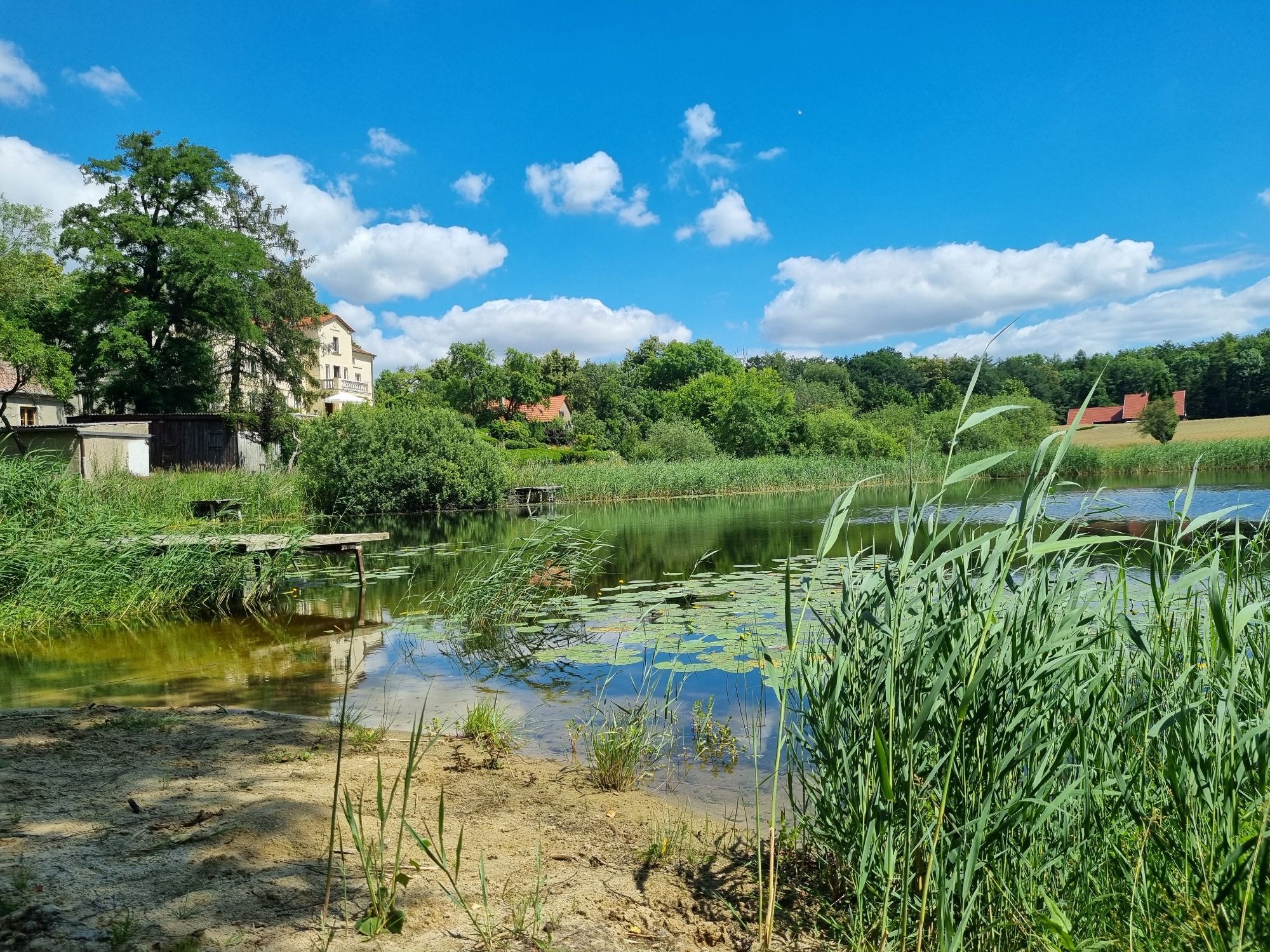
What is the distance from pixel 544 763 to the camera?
5.27 meters

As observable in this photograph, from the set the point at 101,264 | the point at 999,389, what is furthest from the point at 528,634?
the point at 999,389

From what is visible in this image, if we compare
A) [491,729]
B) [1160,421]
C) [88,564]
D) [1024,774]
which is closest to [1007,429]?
[1160,421]

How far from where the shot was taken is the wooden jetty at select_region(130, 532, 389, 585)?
37.6 feet

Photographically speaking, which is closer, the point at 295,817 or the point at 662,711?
the point at 295,817

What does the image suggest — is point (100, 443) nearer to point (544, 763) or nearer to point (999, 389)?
point (544, 763)

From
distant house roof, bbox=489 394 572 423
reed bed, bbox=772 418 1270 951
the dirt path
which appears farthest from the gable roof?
reed bed, bbox=772 418 1270 951

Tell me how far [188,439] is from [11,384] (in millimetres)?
7214

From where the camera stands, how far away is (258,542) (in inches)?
474

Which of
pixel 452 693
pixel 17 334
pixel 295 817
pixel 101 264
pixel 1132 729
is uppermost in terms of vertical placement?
pixel 101 264

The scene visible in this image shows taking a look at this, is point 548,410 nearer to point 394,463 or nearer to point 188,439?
point 188,439

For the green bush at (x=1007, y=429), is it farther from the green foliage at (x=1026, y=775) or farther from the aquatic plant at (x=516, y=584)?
the green foliage at (x=1026, y=775)

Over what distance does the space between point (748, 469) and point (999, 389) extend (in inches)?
1745

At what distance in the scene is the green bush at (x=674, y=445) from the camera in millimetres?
49281

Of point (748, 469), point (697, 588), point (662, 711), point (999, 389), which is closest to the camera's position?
point (662, 711)
